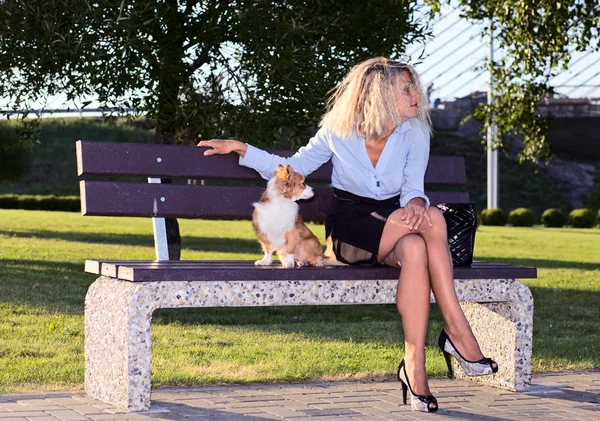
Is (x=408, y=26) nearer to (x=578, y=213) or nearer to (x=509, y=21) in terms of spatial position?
(x=509, y=21)

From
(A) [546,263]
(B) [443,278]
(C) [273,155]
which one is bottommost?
(A) [546,263]

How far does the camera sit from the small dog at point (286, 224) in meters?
5.11

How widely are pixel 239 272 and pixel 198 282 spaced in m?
0.21

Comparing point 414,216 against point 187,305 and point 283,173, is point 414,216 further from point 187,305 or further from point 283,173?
point 187,305

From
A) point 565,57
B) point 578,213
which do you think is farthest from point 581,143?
point 565,57

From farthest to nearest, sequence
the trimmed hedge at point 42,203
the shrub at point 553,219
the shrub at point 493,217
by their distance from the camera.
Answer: the trimmed hedge at point 42,203 → the shrub at point 493,217 → the shrub at point 553,219

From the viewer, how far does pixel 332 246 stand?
5.27 metres

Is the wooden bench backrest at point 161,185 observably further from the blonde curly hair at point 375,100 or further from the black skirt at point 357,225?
the blonde curly hair at point 375,100

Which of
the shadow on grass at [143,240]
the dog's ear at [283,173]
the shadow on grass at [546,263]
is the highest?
the dog's ear at [283,173]

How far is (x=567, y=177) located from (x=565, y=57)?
40.6 m

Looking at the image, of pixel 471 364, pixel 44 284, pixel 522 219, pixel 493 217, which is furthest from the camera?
pixel 493 217

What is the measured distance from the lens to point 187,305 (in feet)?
15.1

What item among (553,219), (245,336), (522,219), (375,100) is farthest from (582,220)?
(375,100)

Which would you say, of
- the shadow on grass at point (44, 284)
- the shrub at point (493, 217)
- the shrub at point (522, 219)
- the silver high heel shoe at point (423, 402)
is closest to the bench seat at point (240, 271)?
the silver high heel shoe at point (423, 402)
